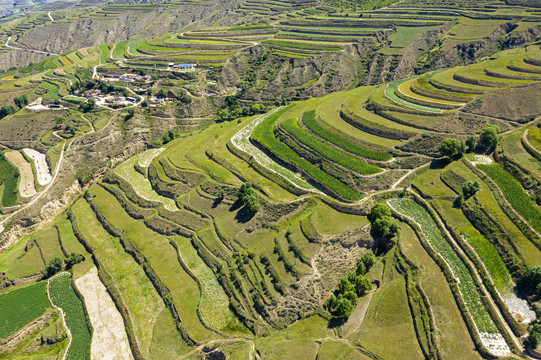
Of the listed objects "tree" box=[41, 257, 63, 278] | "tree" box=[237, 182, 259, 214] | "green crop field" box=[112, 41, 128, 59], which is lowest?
"tree" box=[41, 257, 63, 278]

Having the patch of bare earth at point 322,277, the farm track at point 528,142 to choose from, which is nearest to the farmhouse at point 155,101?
the patch of bare earth at point 322,277

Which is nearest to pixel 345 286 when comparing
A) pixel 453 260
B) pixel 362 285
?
pixel 362 285

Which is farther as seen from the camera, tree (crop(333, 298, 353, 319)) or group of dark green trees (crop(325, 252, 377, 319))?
group of dark green trees (crop(325, 252, 377, 319))

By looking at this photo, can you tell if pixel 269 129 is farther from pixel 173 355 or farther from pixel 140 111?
pixel 173 355

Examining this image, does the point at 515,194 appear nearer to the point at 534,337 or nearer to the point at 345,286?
the point at 534,337

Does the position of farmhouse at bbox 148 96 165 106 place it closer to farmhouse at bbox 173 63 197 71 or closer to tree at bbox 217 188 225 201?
farmhouse at bbox 173 63 197 71

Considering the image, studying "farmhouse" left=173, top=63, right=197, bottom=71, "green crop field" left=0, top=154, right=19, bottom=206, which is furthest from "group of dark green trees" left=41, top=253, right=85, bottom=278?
"farmhouse" left=173, top=63, right=197, bottom=71

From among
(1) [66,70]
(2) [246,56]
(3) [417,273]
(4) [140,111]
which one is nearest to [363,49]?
(2) [246,56]

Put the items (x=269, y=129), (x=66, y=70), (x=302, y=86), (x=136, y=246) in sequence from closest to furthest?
(x=136, y=246), (x=269, y=129), (x=302, y=86), (x=66, y=70)
